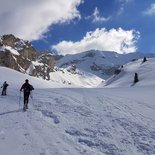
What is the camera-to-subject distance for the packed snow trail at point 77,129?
17.2 meters

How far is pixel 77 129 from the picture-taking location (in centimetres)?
2053

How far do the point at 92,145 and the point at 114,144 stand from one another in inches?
41.5

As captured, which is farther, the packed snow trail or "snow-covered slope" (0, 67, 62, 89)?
"snow-covered slope" (0, 67, 62, 89)

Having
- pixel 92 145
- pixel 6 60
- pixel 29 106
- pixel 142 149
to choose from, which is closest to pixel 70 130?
pixel 92 145

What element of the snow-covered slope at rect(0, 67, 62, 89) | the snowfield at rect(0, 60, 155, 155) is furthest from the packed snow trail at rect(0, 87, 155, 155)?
the snow-covered slope at rect(0, 67, 62, 89)

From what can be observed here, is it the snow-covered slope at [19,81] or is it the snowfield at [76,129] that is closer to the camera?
the snowfield at [76,129]

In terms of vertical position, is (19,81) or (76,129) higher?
(19,81)

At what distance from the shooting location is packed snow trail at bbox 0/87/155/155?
17.2 m

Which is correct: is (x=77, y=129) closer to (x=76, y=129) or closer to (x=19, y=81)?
(x=76, y=129)

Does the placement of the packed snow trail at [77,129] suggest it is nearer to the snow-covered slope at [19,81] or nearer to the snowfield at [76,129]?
the snowfield at [76,129]

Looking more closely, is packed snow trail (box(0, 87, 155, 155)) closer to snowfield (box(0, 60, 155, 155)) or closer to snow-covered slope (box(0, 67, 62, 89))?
snowfield (box(0, 60, 155, 155))

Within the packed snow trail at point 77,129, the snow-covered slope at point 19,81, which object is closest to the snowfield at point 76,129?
the packed snow trail at point 77,129

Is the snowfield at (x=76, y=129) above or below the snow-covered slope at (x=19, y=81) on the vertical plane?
below

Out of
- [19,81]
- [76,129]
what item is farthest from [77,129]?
[19,81]
